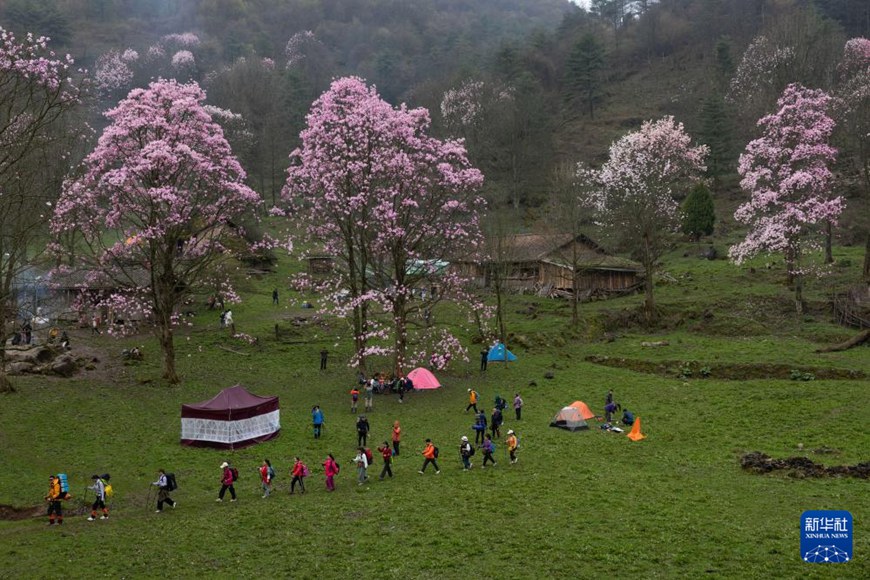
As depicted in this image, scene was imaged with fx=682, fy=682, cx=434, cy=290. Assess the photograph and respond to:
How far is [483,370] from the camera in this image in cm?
4366

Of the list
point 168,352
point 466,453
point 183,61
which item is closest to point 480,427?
point 466,453

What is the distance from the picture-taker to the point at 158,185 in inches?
1448

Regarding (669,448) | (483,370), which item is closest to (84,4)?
(483,370)

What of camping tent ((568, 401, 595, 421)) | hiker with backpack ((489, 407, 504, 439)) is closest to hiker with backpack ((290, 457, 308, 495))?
hiker with backpack ((489, 407, 504, 439))

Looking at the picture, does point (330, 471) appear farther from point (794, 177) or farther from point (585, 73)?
point (585, 73)

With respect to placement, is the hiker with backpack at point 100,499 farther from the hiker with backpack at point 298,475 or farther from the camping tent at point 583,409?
the camping tent at point 583,409

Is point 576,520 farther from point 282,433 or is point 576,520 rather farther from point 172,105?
point 172,105

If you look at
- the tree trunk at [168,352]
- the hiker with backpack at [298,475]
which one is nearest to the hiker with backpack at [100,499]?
the hiker with backpack at [298,475]

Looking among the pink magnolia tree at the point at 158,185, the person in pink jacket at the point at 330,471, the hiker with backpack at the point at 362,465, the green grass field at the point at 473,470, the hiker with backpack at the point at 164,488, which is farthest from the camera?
the pink magnolia tree at the point at 158,185

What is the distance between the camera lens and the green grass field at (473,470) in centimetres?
1841

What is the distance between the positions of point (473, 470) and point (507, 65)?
10953cm

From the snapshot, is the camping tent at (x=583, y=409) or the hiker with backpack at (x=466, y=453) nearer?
the hiker with backpack at (x=466, y=453)

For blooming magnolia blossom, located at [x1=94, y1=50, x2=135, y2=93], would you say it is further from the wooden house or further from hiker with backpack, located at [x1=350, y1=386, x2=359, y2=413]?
hiker with backpack, located at [x1=350, y1=386, x2=359, y2=413]

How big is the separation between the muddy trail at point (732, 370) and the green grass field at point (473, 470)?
1.00 meters
